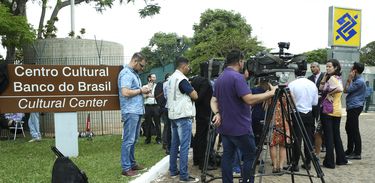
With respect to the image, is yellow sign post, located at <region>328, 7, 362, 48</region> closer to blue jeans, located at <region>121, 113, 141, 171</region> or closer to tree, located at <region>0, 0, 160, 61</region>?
tree, located at <region>0, 0, 160, 61</region>

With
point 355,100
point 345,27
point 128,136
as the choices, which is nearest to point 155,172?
point 128,136

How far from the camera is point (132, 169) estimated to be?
653cm

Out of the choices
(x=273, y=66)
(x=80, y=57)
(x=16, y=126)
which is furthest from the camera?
(x=80, y=57)

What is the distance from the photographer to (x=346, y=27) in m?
13.7

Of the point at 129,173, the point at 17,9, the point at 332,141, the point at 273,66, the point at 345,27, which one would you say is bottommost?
the point at 129,173

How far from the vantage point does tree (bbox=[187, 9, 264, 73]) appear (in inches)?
1479

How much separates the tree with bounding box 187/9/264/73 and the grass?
27.5 m

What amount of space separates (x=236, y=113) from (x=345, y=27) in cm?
1064

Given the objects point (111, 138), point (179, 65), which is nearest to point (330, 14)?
point (111, 138)

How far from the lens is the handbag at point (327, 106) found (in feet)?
22.5

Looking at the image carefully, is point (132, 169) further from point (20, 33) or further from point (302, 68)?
point (20, 33)

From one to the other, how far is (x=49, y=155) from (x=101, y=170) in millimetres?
2330

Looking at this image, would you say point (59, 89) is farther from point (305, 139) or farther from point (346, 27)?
point (346, 27)

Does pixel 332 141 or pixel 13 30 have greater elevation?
pixel 13 30
